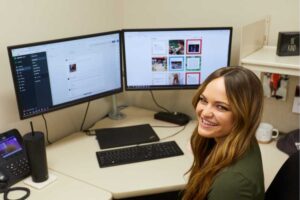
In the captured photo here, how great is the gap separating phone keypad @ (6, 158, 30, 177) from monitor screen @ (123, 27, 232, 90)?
0.69 meters

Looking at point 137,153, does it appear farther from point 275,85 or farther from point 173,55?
point 275,85

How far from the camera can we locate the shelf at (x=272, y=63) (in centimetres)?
149

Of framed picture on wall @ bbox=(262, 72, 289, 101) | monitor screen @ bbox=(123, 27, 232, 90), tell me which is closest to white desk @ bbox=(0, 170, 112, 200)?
monitor screen @ bbox=(123, 27, 232, 90)

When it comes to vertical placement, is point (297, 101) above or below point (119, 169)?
above

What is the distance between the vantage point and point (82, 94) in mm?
1757

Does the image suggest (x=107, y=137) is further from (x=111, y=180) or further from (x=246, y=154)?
(x=246, y=154)

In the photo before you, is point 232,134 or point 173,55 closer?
point 232,134

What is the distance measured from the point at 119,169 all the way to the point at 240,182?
0.63m

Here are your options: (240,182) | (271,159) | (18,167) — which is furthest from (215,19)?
(18,167)

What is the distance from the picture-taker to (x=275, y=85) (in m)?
1.79

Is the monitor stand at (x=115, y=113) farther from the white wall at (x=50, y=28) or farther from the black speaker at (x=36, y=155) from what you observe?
the black speaker at (x=36, y=155)

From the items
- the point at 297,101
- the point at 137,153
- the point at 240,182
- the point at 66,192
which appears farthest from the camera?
the point at 297,101

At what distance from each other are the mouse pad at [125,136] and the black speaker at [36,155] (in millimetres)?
345

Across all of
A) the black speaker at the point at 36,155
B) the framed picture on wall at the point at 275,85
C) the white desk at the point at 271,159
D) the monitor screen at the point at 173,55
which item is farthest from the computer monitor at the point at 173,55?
the black speaker at the point at 36,155
